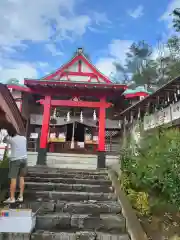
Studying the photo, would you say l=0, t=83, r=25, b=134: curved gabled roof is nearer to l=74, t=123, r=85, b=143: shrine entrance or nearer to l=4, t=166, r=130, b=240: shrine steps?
l=4, t=166, r=130, b=240: shrine steps

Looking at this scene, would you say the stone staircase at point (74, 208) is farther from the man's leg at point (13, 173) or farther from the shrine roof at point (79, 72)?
the shrine roof at point (79, 72)

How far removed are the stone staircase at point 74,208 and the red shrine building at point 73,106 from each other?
180 inches

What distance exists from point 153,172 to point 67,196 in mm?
2609

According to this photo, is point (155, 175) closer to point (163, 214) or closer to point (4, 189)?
point (163, 214)

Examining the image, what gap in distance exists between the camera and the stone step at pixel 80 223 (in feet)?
16.2

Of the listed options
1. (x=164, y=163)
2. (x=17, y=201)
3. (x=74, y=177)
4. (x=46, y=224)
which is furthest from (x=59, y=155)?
(x=164, y=163)

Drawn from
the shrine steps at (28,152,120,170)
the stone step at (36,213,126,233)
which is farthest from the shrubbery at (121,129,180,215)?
the shrine steps at (28,152,120,170)

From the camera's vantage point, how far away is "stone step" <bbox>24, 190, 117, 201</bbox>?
6238 mm

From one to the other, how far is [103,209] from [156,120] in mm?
7340

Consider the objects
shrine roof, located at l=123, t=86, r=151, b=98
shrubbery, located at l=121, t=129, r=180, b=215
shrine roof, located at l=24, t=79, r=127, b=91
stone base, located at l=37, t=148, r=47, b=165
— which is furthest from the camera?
shrine roof, located at l=123, t=86, r=151, b=98

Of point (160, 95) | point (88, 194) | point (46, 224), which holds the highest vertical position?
point (160, 95)

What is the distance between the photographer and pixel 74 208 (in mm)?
5613

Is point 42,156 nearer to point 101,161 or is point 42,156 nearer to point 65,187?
point 101,161

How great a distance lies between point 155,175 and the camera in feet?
16.0
